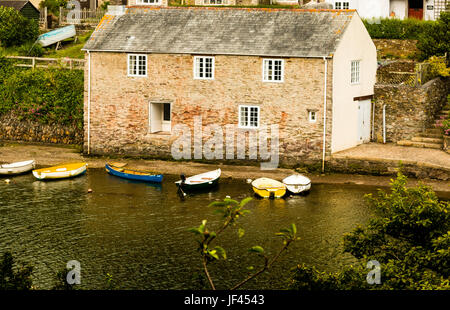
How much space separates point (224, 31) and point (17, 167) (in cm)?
1318

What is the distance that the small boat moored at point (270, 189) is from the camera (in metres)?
38.0

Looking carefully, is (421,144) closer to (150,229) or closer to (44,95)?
(150,229)

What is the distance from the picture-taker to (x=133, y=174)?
41.1 meters

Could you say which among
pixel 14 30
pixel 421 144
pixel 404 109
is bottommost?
pixel 421 144

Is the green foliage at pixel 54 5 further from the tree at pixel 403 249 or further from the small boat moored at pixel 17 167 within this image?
the tree at pixel 403 249

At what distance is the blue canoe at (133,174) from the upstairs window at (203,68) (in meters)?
6.53

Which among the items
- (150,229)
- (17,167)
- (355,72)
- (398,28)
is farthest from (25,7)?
(150,229)

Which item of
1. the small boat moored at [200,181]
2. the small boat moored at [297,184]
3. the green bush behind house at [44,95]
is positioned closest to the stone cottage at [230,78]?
the green bush behind house at [44,95]

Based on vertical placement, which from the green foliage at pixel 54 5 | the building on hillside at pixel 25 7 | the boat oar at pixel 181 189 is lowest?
the boat oar at pixel 181 189

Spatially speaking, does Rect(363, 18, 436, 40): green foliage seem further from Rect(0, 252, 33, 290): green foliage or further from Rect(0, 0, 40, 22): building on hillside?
Rect(0, 252, 33, 290): green foliage

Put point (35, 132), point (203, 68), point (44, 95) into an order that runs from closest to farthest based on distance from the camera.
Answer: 1. point (203, 68)
2. point (35, 132)
3. point (44, 95)

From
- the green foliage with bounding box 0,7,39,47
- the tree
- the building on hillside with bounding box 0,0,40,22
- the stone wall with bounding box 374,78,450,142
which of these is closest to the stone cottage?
the stone wall with bounding box 374,78,450,142
